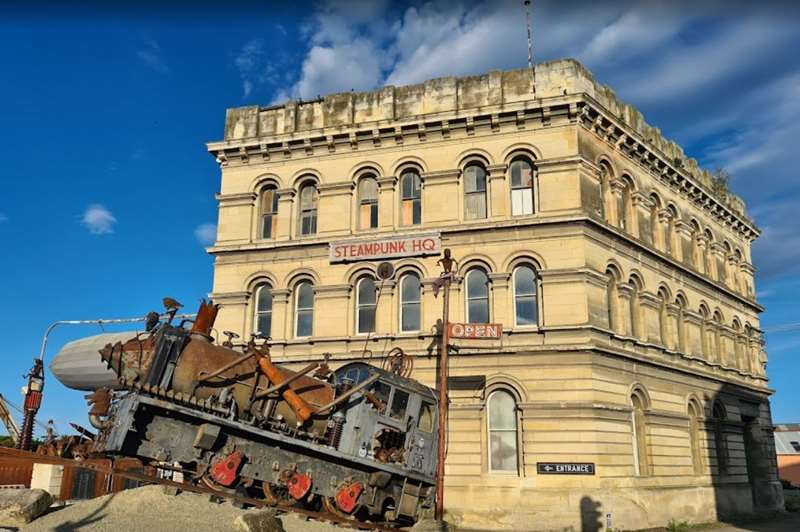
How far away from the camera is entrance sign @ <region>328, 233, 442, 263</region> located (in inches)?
952

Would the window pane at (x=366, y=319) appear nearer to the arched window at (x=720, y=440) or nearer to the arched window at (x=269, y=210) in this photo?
the arched window at (x=269, y=210)

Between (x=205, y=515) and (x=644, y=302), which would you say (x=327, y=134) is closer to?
(x=644, y=302)

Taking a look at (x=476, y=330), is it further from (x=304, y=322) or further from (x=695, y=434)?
(x=695, y=434)

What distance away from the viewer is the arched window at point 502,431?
2208 cm

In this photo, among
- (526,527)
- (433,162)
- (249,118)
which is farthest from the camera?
(249,118)

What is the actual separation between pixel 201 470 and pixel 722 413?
23.5 metres

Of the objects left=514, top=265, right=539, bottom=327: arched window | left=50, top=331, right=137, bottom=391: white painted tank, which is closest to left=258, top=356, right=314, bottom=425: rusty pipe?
left=514, top=265, right=539, bottom=327: arched window

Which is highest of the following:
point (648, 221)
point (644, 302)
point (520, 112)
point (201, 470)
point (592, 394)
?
point (520, 112)

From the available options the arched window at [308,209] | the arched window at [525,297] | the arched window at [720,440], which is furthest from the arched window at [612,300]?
the arched window at [308,209]

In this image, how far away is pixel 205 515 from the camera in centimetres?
1505

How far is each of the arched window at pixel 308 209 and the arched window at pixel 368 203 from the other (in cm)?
180

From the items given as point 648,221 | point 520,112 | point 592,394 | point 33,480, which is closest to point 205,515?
point 33,480

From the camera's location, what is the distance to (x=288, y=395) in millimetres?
16250

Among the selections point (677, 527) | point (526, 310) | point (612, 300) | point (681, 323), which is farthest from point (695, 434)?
point (526, 310)
